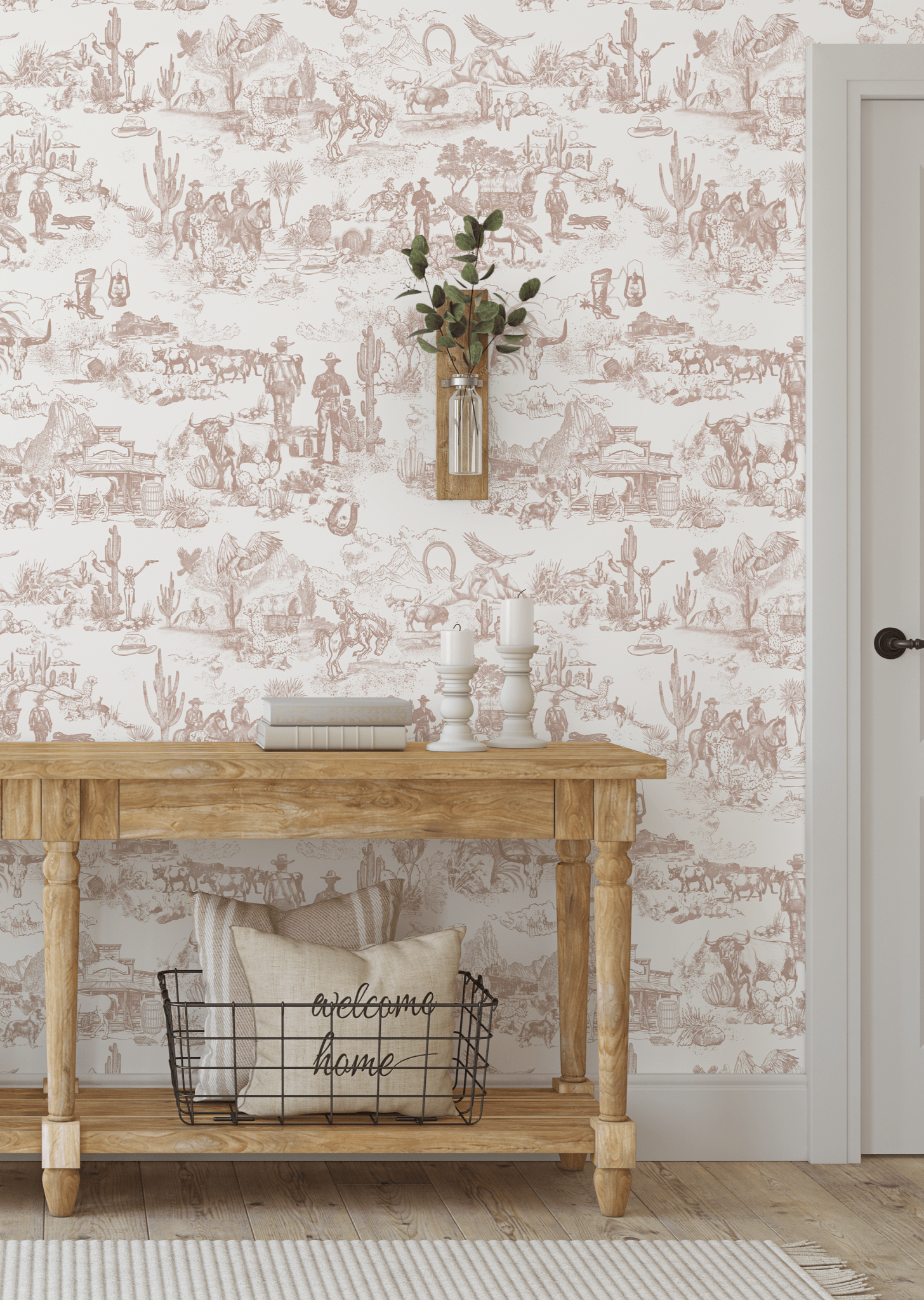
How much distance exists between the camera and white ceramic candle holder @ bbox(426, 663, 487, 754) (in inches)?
86.9

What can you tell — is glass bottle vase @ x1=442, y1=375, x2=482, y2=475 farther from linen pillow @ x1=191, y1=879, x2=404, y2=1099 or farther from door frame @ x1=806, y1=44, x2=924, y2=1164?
linen pillow @ x1=191, y1=879, x2=404, y2=1099

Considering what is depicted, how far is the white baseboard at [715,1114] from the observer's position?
242 cm

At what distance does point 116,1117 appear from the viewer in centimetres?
208

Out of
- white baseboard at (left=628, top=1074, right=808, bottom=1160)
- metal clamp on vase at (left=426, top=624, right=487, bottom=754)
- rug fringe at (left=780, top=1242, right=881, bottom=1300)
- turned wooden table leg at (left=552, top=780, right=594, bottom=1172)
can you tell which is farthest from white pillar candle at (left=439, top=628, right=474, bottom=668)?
rug fringe at (left=780, top=1242, right=881, bottom=1300)

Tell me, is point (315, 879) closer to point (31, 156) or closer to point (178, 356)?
point (178, 356)

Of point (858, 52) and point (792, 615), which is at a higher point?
point (858, 52)

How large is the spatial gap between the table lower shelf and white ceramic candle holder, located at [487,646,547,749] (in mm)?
647

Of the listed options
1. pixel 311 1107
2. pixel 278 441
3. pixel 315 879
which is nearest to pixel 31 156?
pixel 278 441

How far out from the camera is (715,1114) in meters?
2.43

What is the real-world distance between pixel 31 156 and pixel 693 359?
133 centimetres

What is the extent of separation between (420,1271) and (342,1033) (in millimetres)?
398

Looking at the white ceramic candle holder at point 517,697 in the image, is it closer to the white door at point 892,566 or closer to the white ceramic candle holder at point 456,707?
the white ceramic candle holder at point 456,707

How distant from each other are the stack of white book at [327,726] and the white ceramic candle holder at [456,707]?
5.0 inches

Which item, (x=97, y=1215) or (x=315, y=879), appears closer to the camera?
(x=97, y=1215)
